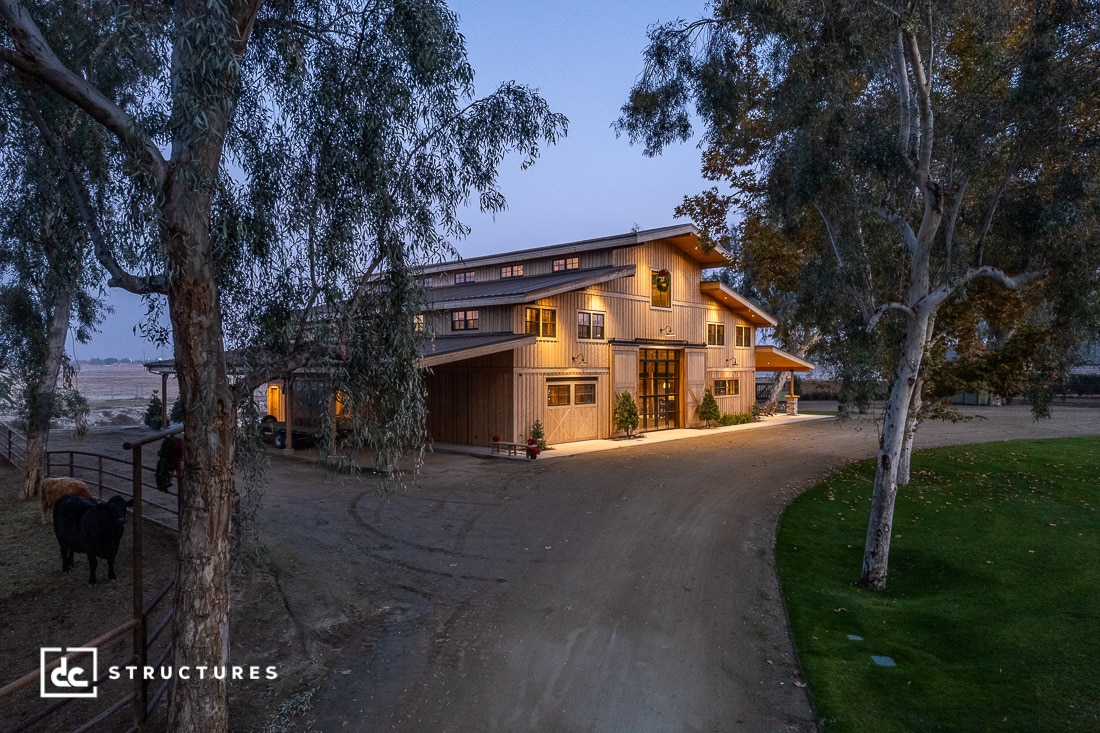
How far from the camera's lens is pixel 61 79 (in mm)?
4617

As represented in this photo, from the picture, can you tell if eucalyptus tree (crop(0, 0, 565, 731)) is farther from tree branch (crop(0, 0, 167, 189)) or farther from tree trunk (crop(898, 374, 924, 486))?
tree trunk (crop(898, 374, 924, 486))

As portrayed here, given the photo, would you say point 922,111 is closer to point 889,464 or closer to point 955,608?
point 889,464

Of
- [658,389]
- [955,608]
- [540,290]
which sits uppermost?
[540,290]

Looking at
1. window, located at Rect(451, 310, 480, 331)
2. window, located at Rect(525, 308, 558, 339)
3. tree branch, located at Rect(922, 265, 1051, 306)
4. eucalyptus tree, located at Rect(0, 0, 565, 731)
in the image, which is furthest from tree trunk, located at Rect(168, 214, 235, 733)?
window, located at Rect(451, 310, 480, 331)

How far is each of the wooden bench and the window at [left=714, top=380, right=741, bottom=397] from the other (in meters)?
13.2

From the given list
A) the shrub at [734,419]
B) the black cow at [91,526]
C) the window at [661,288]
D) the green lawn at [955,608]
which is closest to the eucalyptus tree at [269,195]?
the black cow at [91,526]

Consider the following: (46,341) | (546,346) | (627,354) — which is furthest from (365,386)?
(627,354)

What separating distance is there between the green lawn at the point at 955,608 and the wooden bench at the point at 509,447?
8.77 meters

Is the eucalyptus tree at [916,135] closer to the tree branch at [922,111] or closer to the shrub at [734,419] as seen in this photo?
the tree branch at [922,111]

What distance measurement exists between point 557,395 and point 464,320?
4430 mm

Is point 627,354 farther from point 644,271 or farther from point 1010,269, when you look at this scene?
point 1010,269

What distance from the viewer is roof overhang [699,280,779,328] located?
28306 millimetres

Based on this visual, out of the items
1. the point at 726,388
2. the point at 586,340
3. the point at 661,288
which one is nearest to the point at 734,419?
the point at 726,388

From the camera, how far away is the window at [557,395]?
21566mm
